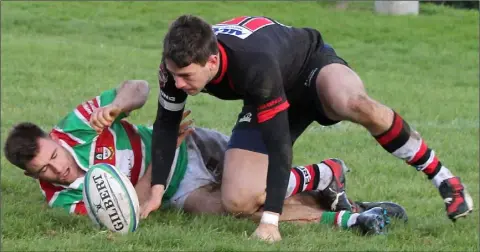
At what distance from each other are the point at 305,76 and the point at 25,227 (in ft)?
6.21

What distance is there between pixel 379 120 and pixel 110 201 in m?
1.62

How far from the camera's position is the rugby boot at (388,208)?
586 centimetres

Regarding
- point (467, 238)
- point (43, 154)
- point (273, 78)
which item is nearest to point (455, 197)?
point (467, 238)

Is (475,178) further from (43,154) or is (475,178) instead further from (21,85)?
(21,85)

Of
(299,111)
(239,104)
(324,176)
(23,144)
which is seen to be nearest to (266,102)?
(299,111)

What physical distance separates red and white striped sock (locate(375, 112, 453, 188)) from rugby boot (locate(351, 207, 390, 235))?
39 cm

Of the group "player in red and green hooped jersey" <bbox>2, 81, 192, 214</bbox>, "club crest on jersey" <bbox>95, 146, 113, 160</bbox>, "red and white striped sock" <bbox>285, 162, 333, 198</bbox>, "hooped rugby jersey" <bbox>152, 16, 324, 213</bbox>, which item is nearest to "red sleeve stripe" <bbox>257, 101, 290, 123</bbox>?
"hooped rugby jersey" <bbox>152, 16, 324, 213</bbox>

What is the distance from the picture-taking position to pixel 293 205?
5934 mm

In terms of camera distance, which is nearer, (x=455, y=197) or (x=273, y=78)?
(x=273, y=78)

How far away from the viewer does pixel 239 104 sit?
1103 centimetres

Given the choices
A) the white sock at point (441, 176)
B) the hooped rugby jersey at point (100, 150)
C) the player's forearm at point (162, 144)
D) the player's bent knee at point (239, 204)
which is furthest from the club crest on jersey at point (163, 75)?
the white sock at point (441, 176)

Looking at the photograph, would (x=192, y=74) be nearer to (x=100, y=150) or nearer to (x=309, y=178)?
(x=100, y=150)

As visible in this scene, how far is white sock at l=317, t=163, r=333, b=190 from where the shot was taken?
607 centimetres

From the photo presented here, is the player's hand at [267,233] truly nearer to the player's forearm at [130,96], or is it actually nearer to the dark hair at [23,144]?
the player's forearm at [130,96]
